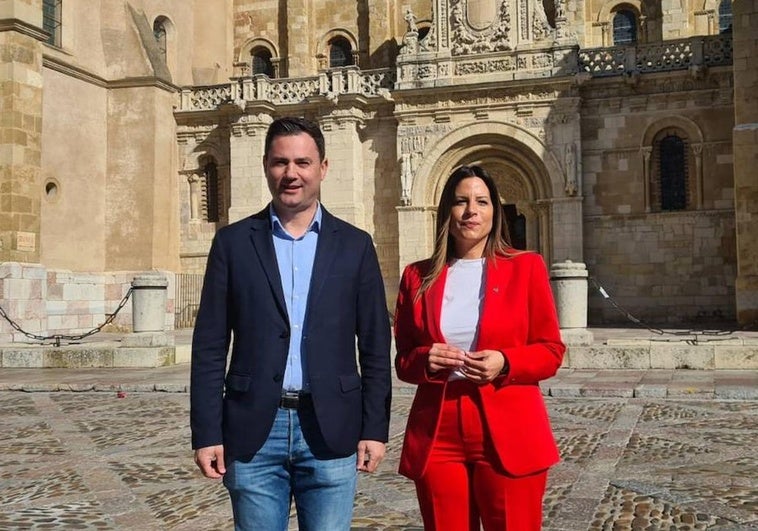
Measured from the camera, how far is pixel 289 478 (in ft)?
9.42

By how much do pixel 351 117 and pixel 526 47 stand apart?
4.97 meters

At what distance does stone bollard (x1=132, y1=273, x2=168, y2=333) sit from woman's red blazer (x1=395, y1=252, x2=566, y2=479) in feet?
40.3

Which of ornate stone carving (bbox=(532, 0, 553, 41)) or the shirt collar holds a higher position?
ornate stone carving (bbox=(532, 0, 553, 41))

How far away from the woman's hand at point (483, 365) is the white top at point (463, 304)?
16cm

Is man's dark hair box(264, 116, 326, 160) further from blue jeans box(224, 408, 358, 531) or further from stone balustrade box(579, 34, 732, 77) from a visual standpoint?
stone balustrade box(579, 34, 732, 77)

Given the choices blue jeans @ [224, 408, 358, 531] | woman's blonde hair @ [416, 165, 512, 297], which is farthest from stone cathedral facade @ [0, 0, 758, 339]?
blue jeans @ [224, 408, 358, 531]

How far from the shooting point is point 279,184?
115 inches

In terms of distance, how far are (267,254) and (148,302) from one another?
40.8ft

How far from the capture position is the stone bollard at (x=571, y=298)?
13.4 meters

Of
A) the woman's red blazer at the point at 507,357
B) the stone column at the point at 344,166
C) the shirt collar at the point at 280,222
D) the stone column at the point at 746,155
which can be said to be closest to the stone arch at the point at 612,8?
the stone column at the point at 746,155

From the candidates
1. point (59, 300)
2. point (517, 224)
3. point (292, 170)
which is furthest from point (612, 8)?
point (292, 170)

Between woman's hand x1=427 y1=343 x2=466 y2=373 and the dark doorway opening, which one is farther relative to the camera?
the dark doorway opening

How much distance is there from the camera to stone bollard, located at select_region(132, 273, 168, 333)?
14734 millimetres

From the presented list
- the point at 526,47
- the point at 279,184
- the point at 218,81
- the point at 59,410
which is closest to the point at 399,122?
the point at 526,47
